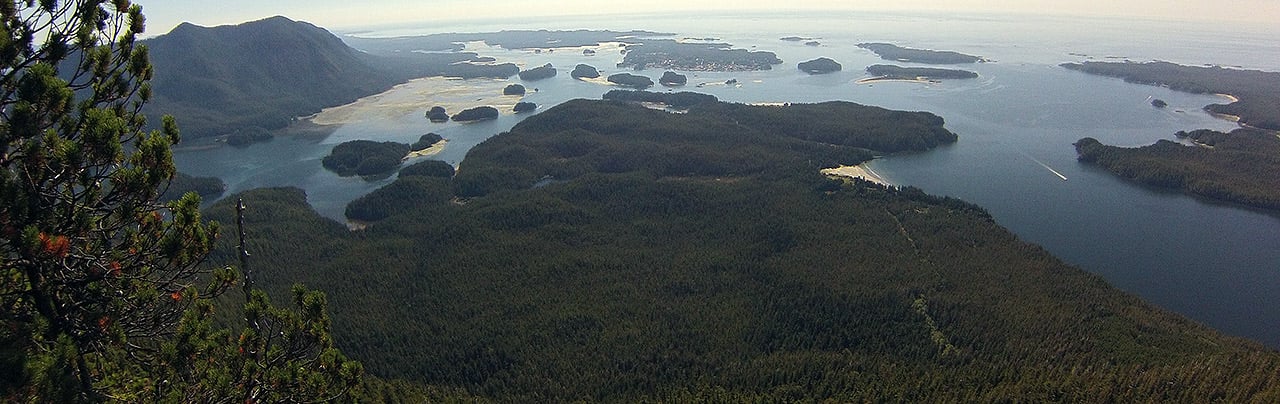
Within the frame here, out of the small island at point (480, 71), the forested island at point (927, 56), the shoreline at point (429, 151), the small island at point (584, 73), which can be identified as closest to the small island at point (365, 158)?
the shoreline at point (429, 151)

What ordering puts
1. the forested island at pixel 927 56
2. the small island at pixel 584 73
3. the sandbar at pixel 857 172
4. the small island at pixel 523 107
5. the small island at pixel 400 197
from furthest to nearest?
the forested island at pixel 927 56 < the small island at pixel 584 73 < the small island at pixel 523 107 < the sandbar at pixel 857 172 < the small island at pixel 400 197

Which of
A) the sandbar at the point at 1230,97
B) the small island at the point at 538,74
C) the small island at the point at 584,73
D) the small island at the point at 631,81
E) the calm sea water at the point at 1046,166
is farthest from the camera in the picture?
the small island at the point at 584,73

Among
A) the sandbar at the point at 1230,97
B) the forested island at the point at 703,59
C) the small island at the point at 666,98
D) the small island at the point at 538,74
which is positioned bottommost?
the small island at the point at 666,98

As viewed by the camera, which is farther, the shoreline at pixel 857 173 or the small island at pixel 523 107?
the small island at pixel 523 107

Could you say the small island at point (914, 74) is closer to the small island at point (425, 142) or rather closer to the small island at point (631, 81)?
the small island at point (631, 81)

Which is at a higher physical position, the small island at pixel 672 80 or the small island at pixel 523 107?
the small island at pixel 672 80

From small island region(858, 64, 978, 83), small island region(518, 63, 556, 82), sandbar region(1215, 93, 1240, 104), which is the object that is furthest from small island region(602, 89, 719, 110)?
sandbar region(1215, 93, 1240, 104)
